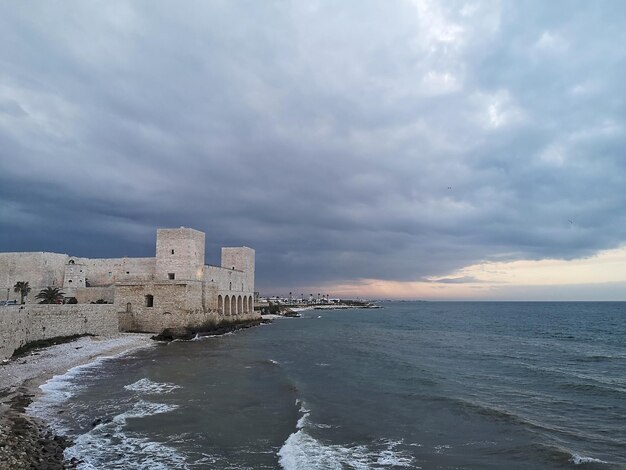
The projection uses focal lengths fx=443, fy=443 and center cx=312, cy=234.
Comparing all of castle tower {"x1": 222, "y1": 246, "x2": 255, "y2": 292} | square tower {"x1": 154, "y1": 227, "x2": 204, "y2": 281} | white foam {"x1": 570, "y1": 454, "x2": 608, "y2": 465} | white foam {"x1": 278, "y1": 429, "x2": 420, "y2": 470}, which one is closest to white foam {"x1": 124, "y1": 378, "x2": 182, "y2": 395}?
white foam {"x1": 278, "y1": 429, "x2": 420, "y2": 470}

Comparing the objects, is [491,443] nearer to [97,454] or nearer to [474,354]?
[97,454]

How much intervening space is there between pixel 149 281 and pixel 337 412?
22500mm

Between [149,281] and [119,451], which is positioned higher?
[149,281]

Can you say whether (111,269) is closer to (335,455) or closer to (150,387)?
(150,387)

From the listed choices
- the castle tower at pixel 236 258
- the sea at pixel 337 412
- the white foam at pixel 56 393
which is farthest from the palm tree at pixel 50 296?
the castle tower at pixel 236 258

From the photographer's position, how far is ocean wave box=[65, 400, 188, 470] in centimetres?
848

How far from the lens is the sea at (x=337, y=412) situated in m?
9.12

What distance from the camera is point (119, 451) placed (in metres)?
9.16

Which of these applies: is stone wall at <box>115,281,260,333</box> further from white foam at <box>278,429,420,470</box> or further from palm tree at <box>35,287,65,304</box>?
white foam at <box>278,429,420,470</box>

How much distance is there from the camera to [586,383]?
17.1 meters

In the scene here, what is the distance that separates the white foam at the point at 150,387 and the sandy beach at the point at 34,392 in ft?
9.19

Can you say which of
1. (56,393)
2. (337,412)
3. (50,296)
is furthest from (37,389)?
(50,296)

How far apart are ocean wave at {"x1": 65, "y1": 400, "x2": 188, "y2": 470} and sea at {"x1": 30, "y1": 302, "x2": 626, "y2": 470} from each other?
0.12ft

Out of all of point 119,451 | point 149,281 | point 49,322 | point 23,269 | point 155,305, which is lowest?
point 119,451
